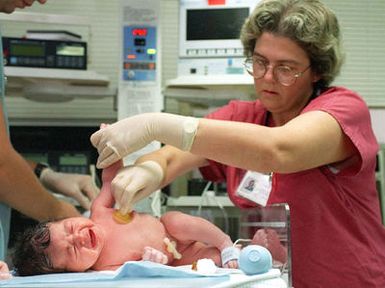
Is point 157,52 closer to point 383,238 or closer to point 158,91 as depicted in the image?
point 158,91

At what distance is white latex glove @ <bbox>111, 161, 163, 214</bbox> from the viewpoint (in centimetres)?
144

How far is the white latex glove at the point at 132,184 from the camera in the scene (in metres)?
1.44

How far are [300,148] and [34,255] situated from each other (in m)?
0.74

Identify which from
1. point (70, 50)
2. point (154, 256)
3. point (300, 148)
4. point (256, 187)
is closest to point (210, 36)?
point (70, 50)

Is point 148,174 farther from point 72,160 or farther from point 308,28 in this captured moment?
point 72,160

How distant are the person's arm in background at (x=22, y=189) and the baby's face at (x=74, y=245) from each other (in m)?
0.14

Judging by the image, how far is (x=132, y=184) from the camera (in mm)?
1447

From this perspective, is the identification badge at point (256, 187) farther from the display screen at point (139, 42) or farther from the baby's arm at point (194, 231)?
the display screen at point (139, 42)

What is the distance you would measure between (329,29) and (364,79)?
6.89ft

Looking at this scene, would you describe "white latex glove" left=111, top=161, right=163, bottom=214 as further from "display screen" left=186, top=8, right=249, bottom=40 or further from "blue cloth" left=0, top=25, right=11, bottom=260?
"display screen" left=186, top=8, right=249, bottom=40

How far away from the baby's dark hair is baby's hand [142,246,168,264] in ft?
0.78

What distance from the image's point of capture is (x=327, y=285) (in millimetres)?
1465

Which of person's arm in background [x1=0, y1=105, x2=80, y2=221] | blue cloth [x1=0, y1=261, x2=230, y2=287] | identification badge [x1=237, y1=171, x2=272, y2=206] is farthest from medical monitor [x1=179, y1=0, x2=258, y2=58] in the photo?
blue cloth [x1=0, y1=261, x2=230, y2=287]

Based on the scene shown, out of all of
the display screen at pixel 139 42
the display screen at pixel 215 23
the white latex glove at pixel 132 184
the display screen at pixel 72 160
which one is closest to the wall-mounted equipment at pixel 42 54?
the display screen at pixel 139 42
